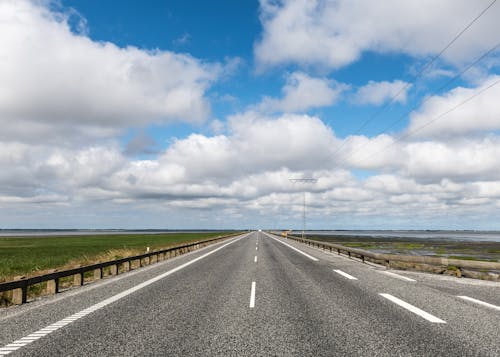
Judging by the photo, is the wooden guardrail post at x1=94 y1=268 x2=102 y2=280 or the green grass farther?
the green grass

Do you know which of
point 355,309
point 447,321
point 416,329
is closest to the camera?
point 416,329

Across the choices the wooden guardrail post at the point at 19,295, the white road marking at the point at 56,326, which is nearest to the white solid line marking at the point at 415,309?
the white road marking at the point at 56,326

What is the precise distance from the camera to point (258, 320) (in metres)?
6.57

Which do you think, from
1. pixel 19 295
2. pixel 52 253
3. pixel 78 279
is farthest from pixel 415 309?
pixel 52 253

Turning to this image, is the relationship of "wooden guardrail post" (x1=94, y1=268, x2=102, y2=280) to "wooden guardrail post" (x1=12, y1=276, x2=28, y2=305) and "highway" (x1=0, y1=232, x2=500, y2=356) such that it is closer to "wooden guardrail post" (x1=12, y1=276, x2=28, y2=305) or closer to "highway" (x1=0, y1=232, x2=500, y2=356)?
"highway" (x1=0, y1=232, x2=500, y2=356)

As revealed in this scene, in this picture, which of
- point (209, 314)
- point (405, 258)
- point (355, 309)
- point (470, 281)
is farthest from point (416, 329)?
A: point (405, 258)

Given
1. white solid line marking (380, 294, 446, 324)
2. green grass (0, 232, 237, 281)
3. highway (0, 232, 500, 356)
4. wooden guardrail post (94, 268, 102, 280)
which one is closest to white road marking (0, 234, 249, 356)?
highway (0, 232, 500, 356)

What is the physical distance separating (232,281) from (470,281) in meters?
7.87

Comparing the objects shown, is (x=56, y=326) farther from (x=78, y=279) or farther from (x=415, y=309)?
(x=415, y=309)

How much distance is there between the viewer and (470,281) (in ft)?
40.7

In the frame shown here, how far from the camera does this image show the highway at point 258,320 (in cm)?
501

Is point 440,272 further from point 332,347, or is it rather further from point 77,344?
point 77,344

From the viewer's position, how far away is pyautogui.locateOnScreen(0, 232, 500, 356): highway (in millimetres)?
5012

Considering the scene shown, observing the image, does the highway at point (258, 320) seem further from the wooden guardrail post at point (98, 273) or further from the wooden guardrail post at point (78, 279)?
the wooden guardrail post at point (98, 273)
